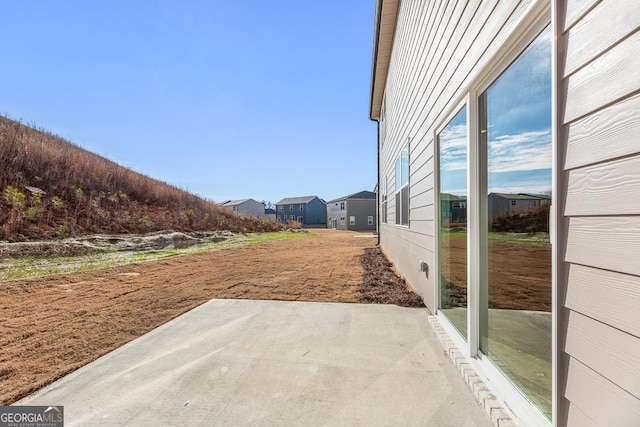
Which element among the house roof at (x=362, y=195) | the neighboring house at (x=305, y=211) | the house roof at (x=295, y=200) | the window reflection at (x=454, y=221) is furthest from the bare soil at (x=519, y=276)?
the house roof at (x=295, y=200)

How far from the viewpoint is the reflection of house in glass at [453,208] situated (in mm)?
2505

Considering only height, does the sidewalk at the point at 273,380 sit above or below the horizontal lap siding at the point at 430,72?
below

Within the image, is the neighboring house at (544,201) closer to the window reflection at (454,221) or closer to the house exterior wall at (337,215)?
the window reflection at (454,221)

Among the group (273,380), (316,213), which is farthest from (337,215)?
(273,380)

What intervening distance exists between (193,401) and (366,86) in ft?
37.2

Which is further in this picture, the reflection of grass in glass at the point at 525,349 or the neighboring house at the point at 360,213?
the neighboring house at the point at 360,213

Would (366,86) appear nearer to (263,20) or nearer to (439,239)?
(263,20)

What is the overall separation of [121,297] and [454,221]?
455 cm

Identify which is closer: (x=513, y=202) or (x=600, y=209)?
(x=600, y=209)

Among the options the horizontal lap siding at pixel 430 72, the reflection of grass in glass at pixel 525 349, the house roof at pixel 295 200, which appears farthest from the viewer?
the house roof at pixel 295 200

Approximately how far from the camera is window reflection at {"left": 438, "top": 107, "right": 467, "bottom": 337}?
2.52 meters

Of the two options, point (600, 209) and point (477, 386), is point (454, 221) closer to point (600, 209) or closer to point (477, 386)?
point (477, 386)

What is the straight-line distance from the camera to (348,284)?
17.1 feet

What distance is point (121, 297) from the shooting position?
14.4ft
